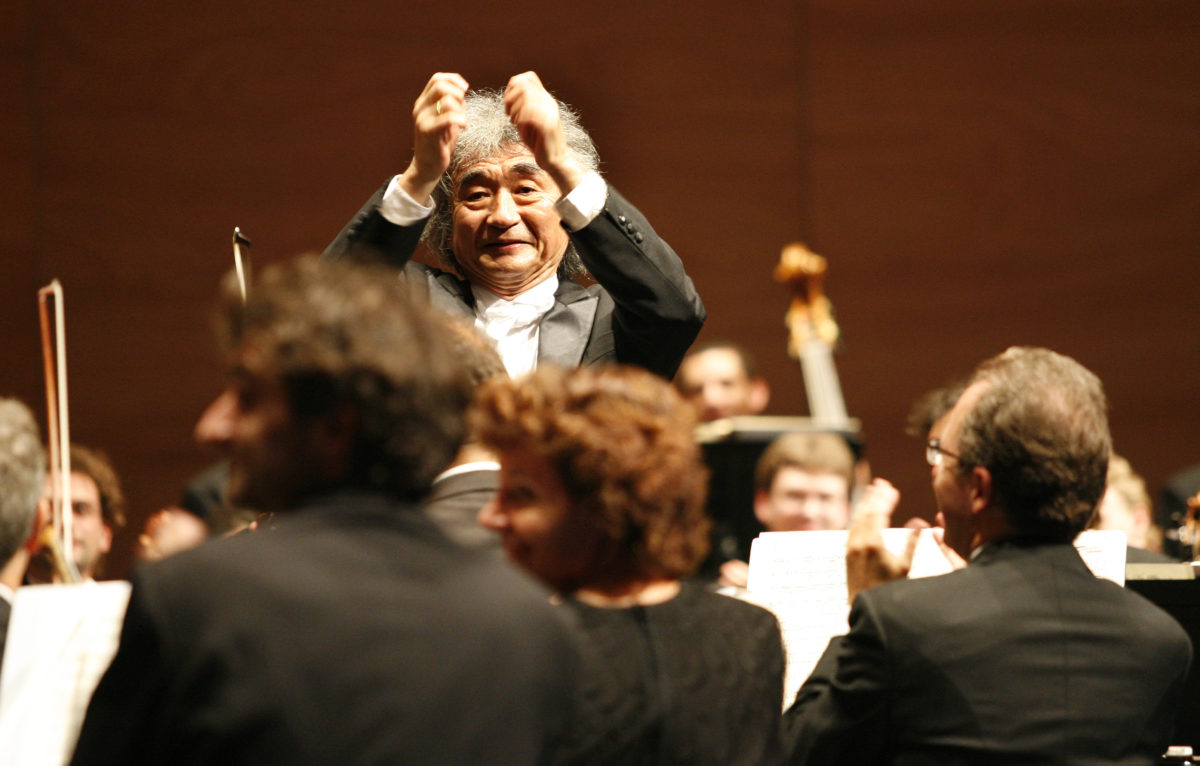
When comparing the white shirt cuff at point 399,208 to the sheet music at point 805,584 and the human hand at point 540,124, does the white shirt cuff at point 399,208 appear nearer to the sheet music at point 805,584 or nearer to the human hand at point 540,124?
the human hand at point 540,124

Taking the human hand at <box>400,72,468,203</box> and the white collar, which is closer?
the human hand at <box>400,72,468,203</box>

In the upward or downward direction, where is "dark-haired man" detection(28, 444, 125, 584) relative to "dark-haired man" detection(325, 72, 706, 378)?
downward

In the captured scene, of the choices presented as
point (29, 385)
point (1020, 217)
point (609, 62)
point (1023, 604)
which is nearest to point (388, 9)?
point (609, 62)

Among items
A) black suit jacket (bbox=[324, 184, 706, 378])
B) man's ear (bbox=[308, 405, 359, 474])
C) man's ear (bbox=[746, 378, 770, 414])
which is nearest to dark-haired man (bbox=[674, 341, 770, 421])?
man's ear (bbox=[746, 378, 770, 414])

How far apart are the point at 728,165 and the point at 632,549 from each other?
416cm

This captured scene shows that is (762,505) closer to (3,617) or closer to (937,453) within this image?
(937,453)

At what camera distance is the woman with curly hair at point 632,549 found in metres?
1.38

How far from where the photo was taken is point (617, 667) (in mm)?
1371

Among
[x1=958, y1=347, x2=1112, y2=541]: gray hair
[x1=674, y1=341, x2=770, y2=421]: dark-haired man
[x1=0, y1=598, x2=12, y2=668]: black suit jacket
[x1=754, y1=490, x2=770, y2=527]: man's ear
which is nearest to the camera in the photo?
[x1=958, y1=347, x2=1112, y2=541]: gray hair

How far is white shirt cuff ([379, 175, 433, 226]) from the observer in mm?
2064

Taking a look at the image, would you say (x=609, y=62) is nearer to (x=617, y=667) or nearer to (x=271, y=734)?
(x=617, y=667)

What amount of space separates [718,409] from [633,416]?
10.1 feet

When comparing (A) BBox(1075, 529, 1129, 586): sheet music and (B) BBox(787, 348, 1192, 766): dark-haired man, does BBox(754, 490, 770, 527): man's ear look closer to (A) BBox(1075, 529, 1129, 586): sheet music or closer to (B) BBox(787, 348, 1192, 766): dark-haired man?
(A) BBox(1075, 529, 1129, 586): sheet music

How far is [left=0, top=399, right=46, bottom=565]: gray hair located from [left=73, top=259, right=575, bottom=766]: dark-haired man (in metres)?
1.18
